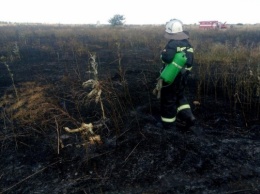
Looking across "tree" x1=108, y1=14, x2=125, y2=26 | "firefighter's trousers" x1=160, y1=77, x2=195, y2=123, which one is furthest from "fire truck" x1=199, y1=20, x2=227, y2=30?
"firefighter's trousers" x1=160, y1=77, x2=195, y2=123

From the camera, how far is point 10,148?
3.73m

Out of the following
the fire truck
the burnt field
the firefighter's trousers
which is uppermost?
the fire truck

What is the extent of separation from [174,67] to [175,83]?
0.31 meters

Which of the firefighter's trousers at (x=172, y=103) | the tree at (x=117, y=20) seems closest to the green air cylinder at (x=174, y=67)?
the firefighter's trousers at (x=172, y=103)

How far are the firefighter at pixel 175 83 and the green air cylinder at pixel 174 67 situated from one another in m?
0.06

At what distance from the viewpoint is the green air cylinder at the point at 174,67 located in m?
3.71

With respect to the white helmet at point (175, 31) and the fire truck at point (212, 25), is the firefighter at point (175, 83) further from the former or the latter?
the fire truck at point (212, 25)

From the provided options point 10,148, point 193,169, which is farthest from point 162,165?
point 10,148

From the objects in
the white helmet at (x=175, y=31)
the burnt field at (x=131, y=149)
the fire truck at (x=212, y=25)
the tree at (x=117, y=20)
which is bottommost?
the burnt field at (x=131, y=149)

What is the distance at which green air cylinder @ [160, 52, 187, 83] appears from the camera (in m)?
3.71

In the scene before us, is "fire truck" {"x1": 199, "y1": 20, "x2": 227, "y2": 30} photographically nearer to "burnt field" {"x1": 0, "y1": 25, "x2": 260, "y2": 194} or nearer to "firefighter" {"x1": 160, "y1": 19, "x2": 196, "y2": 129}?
"burnt field" {"x1": 0, "y1": 25, "x2": 260, "y2": 194}

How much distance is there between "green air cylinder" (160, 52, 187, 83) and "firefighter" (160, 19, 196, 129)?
0.06 metres

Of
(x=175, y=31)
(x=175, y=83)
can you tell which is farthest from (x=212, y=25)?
(x=175, y=83)

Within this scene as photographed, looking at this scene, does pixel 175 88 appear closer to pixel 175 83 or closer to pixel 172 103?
pixel 175 83
